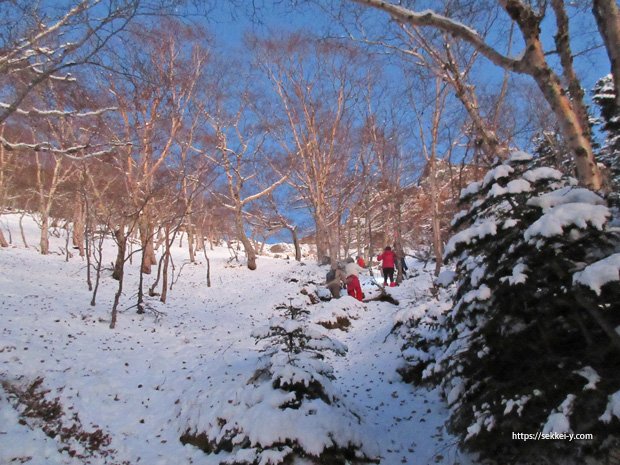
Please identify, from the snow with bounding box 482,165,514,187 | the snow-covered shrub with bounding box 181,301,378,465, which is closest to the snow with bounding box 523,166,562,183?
the snow with bounding box 482,165,514,187

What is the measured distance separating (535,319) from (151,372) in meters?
5.85

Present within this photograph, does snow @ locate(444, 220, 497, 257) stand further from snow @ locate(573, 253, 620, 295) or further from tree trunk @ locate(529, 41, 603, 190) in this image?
tree trunk @ locate(529, 41, 603, 190)

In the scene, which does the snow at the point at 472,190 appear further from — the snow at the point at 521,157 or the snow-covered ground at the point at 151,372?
the snow-covered ground at the point at 151,372

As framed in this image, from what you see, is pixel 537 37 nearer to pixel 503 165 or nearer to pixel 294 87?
pixel 503 165

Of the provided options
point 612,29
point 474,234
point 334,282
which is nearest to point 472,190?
point 474,234

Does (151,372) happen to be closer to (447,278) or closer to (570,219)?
(447,278)

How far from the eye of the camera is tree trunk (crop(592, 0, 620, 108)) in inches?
129

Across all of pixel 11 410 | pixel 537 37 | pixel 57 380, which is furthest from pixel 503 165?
pixel 57 380

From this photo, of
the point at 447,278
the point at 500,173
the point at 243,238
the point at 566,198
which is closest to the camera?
the point at 566,198

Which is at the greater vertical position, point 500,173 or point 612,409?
point 500,173

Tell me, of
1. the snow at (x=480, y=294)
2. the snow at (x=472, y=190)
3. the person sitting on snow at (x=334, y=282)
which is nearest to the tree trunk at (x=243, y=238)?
the person sitting on snow at (x=334, y=282)

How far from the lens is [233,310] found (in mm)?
11680

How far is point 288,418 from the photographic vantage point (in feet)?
12.4

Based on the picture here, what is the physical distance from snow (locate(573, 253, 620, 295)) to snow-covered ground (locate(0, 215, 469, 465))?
2376mm
